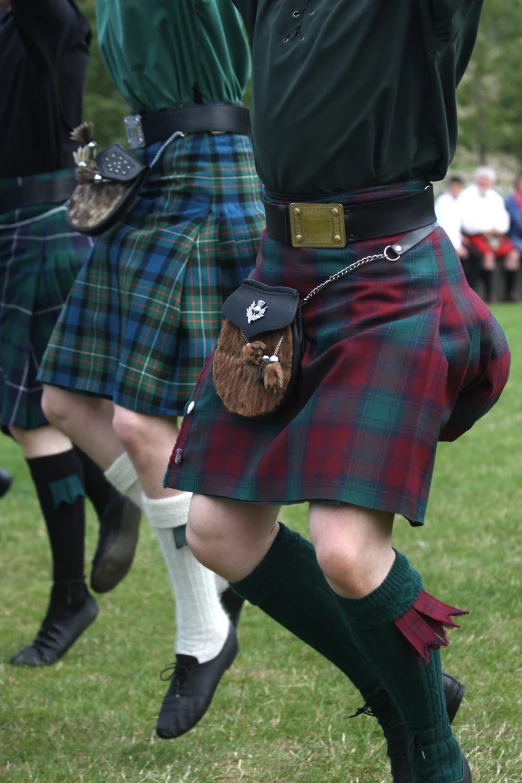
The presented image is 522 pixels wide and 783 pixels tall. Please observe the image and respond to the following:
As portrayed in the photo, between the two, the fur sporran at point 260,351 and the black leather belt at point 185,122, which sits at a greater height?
the black leather belt at point 185,122

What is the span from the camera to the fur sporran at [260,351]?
2271mm

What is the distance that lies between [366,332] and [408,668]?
65 cm

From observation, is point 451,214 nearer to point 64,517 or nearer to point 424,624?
point 64,517

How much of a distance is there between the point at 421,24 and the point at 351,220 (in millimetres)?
390

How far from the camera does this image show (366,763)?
9.19 feet

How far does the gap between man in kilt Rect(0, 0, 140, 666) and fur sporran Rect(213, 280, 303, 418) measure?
1530 millimetres

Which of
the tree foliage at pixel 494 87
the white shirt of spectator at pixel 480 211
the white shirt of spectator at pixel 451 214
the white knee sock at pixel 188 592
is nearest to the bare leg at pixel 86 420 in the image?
the white knee sock at pixel 188 592

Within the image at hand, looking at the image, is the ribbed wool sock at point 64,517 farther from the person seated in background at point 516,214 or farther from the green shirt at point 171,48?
the person seated in background at point 516,214

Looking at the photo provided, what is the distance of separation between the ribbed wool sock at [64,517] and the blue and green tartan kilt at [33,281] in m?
0.16

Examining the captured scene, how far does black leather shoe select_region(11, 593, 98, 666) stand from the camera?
3821 millimetres

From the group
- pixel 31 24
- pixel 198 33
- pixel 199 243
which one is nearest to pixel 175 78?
pixel 198 33

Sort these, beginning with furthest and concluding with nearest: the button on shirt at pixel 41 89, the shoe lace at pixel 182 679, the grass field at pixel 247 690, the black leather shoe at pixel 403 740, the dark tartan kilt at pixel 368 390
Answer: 1. the button on shirt at pixel 41 89
2. the shoe lace at pixel 182 679
3. the grass field at pixel 247 690
4. the black leather shoe at pixel 403 740
5. the dark tartan kilt at pixel 368 390

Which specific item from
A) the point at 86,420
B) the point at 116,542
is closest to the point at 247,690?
the point at 116,542

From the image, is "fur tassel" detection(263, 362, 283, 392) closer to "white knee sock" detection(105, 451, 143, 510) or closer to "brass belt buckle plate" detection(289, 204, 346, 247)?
"brass belt buckle plate" detection(289, 204, 346, 247)
